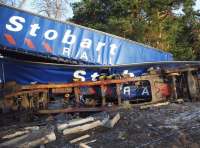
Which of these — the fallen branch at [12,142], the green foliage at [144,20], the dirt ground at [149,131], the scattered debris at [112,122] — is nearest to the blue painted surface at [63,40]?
the dirt ground at [149,131]

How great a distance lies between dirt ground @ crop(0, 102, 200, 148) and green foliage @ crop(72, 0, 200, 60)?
16774 mm

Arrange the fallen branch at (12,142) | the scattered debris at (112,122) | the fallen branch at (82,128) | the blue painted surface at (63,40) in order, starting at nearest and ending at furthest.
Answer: the fallen branch at (12,142) < the fallen branch at (82,128) < the scattered debris at (112,122) < the blue painted surface at (63,40)

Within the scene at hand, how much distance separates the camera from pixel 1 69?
14.6 m

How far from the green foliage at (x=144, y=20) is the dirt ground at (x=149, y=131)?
55.0 ft

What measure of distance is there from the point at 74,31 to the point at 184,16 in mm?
20676

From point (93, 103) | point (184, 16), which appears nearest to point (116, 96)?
point (93, 103)

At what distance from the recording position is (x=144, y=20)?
31.2 metres

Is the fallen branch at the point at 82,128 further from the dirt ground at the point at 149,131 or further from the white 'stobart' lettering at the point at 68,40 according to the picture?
the white 'stobart' lettering at the point at 68,40

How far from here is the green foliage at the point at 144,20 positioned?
98.5 ft

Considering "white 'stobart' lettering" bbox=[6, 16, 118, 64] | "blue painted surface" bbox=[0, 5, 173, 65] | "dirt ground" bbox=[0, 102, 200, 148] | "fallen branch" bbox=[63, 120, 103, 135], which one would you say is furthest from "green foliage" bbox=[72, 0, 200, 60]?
"fallen branch" bbox=[63, 120, 103, 135]

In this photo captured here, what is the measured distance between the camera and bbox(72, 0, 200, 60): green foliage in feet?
Answer: 98.5

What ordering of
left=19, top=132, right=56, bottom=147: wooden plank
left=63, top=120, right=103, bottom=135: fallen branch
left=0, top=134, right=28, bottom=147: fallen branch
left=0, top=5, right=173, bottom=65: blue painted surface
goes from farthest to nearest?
left=0, top=5, right=173, bottom=65: blue painted surface
left=63, top=120, right=103, bottom=135: fallen branch
left=0, top=134, right=28, bottom=147: fallen branch
left=19, top=132, right=56, bottom=147: wooden plank

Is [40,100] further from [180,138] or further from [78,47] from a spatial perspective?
[180,138]

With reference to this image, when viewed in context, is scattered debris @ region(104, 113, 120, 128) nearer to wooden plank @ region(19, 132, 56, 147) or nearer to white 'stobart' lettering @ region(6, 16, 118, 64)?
wooden plank @ region(19, 132, 56, 147)
